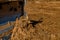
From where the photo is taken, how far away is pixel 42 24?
0.99 metres

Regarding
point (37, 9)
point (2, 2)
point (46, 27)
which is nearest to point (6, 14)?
point (2, 2)

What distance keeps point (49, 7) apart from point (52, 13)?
0.19 feet

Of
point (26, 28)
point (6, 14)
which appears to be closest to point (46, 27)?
point (26, 28)

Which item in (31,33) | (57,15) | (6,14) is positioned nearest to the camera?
(31,33)

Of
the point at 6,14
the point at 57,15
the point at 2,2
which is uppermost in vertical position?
the point at 57,15

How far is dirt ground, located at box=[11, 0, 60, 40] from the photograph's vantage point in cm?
87

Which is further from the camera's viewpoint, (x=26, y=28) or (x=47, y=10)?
(x=47, y=10)

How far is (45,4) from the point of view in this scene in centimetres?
109

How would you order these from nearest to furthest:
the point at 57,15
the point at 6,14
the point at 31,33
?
the point at 31,33 < the point at 57,15 < the point at 6,14

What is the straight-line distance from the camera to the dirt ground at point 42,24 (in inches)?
34.3

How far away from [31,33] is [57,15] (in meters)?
0.27

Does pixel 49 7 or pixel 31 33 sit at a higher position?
pixel 49 7

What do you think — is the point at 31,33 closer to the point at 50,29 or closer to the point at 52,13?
the point at 50,29

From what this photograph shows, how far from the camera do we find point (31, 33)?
35.3 inches
